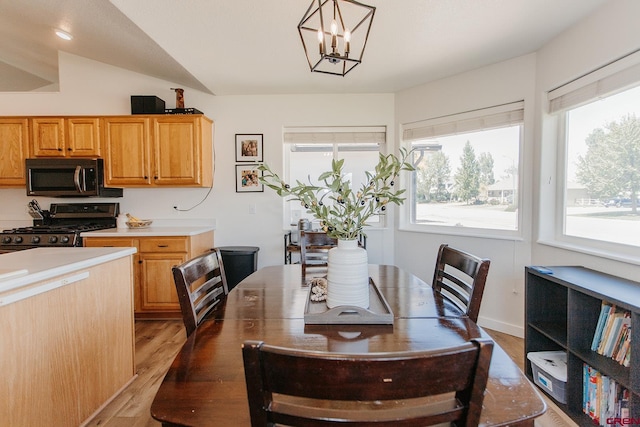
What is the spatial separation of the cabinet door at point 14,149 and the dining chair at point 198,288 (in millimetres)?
3252

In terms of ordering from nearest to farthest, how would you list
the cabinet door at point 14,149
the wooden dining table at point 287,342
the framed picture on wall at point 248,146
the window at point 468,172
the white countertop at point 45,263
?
the wooden dining table at point 287,342
the white countertop at point 45,263
the window at point 468,172
the cabinet door at point 14,149
the framed picture on wall at point 248,146

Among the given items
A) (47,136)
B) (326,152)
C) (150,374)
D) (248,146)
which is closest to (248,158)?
(248,146)

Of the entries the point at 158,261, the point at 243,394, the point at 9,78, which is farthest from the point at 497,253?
the point at 9,78

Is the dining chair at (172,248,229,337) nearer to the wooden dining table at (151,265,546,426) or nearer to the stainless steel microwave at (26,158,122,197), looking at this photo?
the wooden dining table at (151,265,546,426)

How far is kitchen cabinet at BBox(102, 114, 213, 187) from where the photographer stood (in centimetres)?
328

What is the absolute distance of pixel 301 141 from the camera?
12.1 feet

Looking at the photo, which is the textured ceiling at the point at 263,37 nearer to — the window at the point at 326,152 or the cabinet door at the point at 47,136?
the window at the point at 326,152

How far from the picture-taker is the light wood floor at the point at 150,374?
172 cm

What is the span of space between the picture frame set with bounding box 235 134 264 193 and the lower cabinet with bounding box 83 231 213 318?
37.4 inches

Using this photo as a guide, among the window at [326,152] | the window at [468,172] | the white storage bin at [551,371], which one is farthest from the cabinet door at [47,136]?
the white storage bin at [551,371]

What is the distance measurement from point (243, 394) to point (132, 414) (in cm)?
153

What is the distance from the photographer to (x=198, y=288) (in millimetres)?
1258

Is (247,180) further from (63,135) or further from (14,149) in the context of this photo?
(14,149)

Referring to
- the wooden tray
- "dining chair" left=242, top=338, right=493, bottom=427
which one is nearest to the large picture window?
the wooden tray
